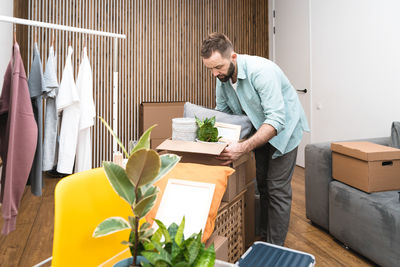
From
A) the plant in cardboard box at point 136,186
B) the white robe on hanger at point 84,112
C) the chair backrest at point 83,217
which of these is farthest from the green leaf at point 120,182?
the white robe on hanger at point 84,112

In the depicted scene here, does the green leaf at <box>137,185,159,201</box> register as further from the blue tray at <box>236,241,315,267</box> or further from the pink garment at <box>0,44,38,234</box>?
the blue tray at <box>236,241,315,267</box>

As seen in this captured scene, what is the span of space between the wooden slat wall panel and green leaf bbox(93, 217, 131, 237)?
401cm

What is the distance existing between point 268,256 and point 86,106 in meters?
1.37

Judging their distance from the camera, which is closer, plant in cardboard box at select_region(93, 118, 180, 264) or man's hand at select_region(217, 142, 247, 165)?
plant in cardboard box at select_region(93, 118, 180, 264)

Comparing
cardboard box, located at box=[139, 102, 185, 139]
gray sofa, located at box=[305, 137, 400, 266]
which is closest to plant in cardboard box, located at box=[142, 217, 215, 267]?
gray sofa, located at box=[305, 137, 400, 266]

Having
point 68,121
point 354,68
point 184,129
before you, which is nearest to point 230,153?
point 184,129

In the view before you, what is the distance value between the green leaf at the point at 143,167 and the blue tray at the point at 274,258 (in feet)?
4.36

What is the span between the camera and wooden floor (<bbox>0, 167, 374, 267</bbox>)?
205 cm

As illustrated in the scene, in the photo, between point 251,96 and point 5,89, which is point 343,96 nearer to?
point 251,96

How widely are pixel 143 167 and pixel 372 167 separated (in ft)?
6.35

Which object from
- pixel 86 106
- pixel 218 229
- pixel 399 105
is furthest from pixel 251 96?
pixel 399 105

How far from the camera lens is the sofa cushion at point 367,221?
1.81 metres

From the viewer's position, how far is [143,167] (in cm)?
51

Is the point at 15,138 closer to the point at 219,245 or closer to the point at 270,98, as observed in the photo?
the point at 219,245
